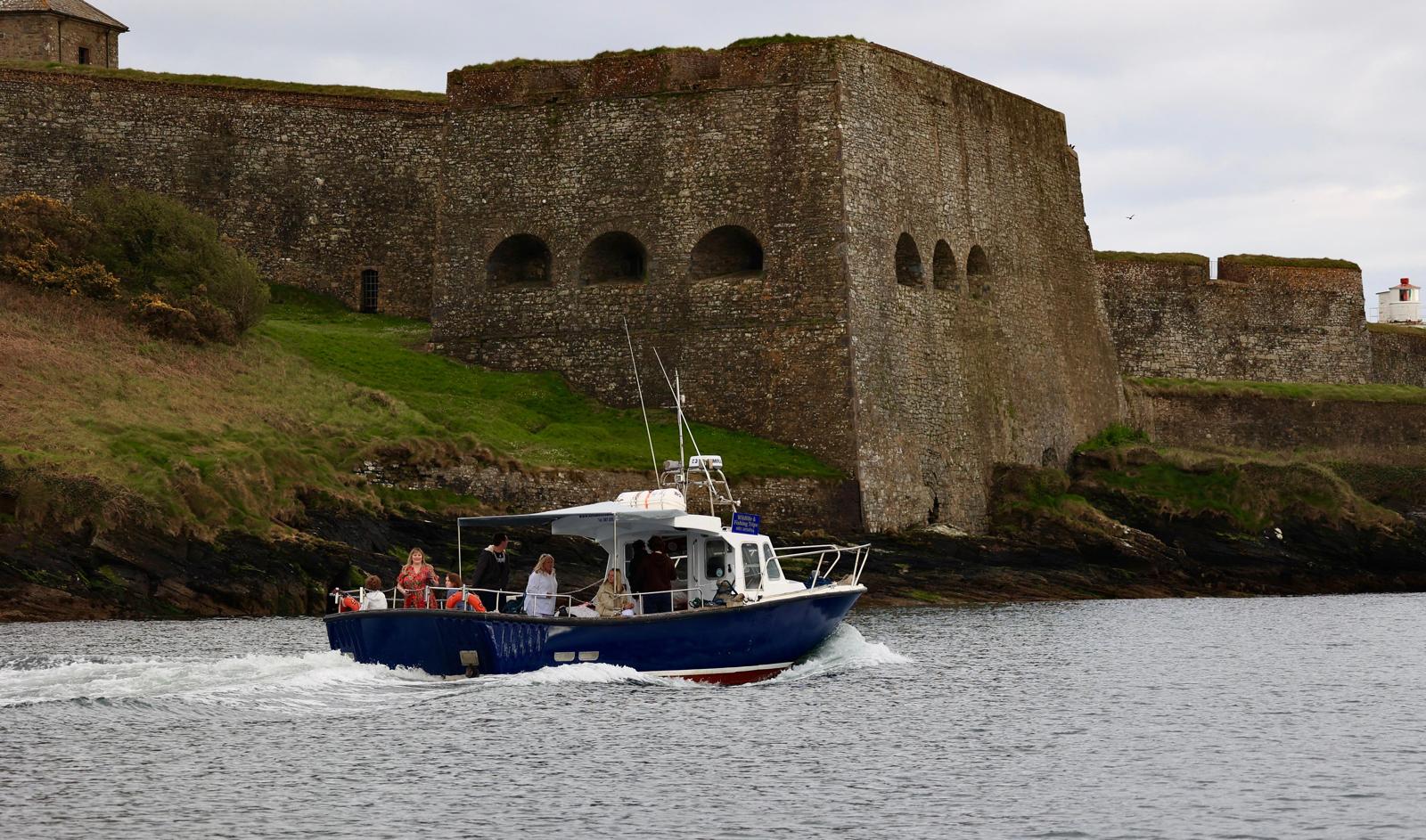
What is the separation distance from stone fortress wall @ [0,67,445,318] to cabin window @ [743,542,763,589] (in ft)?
81.3

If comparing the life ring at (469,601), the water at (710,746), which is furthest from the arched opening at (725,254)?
the life ring at (469,601)

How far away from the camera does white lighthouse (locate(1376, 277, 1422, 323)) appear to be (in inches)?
3238

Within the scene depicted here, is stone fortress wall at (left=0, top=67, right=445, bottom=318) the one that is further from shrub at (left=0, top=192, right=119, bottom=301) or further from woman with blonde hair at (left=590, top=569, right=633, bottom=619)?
woman with blonde hair at (left=590, top=569, right=633, bottom=619)

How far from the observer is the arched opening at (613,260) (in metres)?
45.7

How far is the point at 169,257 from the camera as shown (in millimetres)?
43188

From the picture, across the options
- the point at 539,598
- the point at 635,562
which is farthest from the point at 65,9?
the point at 539,598

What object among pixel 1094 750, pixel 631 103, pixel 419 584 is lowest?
pixel 1094 750

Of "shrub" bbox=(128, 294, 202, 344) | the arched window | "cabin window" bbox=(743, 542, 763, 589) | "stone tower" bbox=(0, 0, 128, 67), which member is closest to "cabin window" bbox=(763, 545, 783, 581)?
"cabin window" bbox=(743, 542, 763, 589)

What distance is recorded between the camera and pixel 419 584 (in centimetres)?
2595

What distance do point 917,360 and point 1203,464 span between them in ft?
25.8

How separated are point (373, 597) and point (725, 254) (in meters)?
20.6

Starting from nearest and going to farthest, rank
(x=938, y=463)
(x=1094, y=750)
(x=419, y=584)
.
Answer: (x=1094, y=750), (x=419, y=584), (x=938, y=463)

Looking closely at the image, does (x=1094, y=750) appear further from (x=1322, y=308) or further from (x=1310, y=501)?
(x=1322, y=308)

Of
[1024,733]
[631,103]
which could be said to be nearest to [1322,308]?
[631,103]
